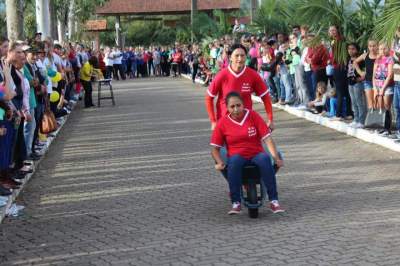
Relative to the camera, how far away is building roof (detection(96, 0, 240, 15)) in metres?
55.6

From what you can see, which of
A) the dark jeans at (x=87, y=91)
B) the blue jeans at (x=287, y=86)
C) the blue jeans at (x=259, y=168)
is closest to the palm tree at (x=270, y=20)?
the blue jeans at (x=287, y=86)

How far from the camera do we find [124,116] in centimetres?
1945

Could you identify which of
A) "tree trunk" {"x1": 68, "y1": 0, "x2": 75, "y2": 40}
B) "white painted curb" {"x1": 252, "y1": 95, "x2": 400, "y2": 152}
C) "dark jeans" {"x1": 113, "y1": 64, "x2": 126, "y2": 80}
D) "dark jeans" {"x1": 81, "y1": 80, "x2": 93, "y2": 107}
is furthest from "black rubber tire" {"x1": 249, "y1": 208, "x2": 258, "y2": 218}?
"tree trunk" {"x1": 68, "y1": 0, "x2": 75, "y2": 40}

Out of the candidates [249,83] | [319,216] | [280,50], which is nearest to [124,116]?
[280,50]

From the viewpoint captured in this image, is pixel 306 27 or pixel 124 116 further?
pixel 124 116

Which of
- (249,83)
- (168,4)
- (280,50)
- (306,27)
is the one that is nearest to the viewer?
(249,83)

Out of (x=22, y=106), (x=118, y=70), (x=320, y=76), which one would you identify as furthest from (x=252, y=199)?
(x=118, y=70)

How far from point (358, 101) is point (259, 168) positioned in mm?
6618

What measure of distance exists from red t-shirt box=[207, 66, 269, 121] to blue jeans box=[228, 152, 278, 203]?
3.45 feet

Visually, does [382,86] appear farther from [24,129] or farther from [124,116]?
[124,116]

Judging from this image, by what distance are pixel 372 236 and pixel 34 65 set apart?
7327 mm

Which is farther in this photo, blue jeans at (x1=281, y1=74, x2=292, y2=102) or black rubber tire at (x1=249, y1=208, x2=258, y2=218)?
blue jeans at (x1=281, y1=74, x2=292, y2=102)

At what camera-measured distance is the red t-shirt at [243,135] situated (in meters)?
8.14

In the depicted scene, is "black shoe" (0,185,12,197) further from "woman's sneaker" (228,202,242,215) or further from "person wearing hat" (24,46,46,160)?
"woman's sneaker" (228,202,242,215)
